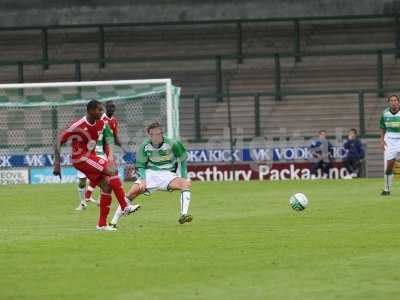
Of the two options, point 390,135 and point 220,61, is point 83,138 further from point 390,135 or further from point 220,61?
point 220,61

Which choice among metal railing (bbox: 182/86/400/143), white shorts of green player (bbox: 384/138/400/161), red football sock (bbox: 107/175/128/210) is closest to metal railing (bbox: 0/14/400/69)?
metal railing (bbox: 182/86/400/143)

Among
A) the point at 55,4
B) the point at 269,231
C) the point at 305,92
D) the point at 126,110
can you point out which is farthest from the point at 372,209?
the point at 55,4

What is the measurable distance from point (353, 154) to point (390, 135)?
37.6 ft

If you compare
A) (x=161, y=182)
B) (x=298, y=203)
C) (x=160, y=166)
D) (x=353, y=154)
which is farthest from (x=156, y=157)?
(x=353, y=154)

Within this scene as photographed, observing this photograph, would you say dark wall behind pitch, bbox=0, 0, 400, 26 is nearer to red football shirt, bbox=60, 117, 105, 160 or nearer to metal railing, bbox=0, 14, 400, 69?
metal railing, bbox=0, 14, 400, 69

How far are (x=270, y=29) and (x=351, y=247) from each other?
106 feet

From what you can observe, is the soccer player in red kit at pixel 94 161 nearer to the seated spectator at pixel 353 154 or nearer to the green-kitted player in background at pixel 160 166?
the green-kitted player in background at pixel 160 166

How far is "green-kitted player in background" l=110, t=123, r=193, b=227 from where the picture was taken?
60.7 feet

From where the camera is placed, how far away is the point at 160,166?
18.8 m

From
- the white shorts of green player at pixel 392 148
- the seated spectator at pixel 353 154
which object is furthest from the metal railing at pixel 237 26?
the white shorts of green player at pixel 392 148

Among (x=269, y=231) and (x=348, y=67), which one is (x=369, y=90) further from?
(x=269, y=231)

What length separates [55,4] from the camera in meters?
46.5

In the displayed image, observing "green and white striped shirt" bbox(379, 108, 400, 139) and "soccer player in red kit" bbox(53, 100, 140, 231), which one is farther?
"green and white striped shirt" bbox(379, 108, 400, 139)

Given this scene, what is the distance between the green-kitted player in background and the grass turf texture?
2.06 feet
